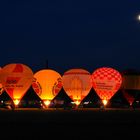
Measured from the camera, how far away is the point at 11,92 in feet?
153

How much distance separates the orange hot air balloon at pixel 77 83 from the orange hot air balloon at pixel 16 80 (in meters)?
4.40

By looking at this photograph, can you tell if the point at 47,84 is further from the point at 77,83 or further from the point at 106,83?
the point at 106,83

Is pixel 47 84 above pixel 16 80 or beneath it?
beneath

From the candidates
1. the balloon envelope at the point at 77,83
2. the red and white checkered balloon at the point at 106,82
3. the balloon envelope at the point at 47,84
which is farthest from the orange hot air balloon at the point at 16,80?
the red and white checkered balloon at the point at 106,82

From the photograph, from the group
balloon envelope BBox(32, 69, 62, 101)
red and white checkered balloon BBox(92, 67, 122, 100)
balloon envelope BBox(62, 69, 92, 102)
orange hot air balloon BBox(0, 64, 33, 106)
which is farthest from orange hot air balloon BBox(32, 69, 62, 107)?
red and white checkered balloon BBox(92, 67, 122, 100)

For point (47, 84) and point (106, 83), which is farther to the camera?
point (106, 83)

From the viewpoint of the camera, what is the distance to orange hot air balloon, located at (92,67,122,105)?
49.0 metres

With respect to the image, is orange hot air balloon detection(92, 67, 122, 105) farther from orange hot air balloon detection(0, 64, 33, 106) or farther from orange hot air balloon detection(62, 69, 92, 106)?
→ orange hot air balloon detection(0, 64, 33, 106)

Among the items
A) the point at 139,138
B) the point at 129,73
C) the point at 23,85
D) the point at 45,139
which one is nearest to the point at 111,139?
the point at 139,138

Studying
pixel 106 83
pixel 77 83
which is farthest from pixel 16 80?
pixel 106 83

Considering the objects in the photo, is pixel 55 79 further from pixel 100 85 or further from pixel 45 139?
pixel 45 139

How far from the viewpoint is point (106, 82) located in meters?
48.8

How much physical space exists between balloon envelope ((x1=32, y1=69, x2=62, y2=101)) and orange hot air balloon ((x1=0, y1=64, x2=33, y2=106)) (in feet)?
5.51

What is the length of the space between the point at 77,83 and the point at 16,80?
258 inches
